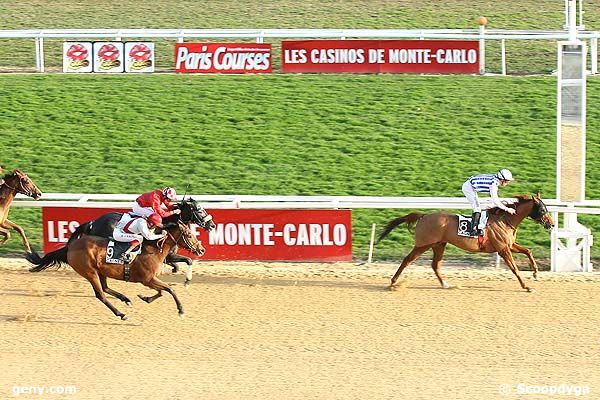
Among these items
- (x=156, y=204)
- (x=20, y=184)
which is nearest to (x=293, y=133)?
(x=20, y=184)

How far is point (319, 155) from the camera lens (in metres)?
17.9

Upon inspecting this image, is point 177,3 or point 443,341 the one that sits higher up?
point 177,3

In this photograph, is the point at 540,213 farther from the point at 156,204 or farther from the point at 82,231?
the point at 82,231

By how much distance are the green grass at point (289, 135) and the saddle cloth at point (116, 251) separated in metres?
3.67

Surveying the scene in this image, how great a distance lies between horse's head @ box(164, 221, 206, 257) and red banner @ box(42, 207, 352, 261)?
2.20 m

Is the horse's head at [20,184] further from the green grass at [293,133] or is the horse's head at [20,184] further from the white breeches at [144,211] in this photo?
the white breeches at [144,211]

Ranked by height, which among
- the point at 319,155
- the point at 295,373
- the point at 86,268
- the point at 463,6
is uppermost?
the point at 463,6

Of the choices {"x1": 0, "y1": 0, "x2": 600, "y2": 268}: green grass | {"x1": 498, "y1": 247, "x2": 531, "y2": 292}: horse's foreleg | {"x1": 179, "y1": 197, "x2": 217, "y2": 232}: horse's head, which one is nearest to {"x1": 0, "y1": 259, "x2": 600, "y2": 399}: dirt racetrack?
{"x1": 498, "y1": 247, "x2": 531, "y2": 292}: horse's foreleg

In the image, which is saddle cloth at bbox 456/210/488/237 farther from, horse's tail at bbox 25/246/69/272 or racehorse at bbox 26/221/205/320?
horse's tail at bbox 25/246/69/272

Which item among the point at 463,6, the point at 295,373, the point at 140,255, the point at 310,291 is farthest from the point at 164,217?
the point at 463,6

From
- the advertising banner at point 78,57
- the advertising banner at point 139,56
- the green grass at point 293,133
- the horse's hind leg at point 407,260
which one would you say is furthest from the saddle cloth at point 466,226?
the advertising banner at point 78,57

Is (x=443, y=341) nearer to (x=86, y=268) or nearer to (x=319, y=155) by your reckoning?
(x=86, y=268)

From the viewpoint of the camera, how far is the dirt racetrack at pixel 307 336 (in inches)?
386

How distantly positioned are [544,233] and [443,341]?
4752 millimetres
